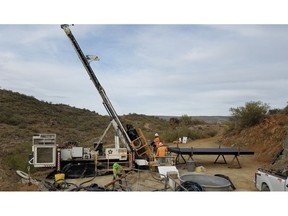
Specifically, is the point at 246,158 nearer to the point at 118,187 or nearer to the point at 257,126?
the point at 257,126

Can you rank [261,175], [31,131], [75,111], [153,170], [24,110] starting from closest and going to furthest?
[261,175] → [153,170] → [31,131] → [24,110] → [75,111]

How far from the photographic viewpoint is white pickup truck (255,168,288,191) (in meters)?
8.62

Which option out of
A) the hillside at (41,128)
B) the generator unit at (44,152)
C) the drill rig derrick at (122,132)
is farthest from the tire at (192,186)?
the hillside at (41,128)

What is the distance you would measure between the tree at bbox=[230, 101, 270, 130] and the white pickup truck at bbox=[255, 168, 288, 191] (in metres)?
19.4

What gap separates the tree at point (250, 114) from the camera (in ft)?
94.4

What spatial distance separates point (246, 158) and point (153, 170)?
858 cm

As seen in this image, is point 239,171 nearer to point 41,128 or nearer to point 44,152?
point 44,152

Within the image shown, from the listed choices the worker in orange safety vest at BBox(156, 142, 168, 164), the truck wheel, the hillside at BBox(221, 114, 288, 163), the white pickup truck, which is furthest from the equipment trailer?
the hillside at BBox(221, 114, 288, 163)

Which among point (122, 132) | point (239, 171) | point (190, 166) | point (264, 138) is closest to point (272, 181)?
point (190, 166)

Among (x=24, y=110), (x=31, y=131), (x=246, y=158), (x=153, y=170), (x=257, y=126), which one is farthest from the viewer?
(x=24, y=110)

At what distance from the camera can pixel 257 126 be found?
89.0 ft

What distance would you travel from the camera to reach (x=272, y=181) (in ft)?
30.4

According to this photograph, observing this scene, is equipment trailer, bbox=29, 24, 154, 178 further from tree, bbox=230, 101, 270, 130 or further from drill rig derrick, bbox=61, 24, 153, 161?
tree, bbox=230, 101, 270, 130

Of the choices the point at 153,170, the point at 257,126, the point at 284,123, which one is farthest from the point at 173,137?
the point at 153,170
